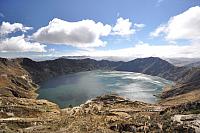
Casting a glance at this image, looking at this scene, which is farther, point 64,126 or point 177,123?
point 64,126

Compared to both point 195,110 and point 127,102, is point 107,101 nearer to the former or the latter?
point 127,102

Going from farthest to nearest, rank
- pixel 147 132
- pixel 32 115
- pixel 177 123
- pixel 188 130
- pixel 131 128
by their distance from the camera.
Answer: pixel 32 115 → pixel 131 128 → pixel 147 132 → pixel 177 123 → pixel 188 130

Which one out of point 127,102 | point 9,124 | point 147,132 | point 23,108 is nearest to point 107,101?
point 127,102

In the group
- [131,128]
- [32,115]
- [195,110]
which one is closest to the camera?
[131,128]

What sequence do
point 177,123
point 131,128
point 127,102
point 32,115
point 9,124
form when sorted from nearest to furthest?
point 177,123 → point 131,128 → point 9,124 → point 32,115 → point 127,102

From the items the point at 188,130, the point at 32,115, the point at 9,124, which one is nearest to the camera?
the point at 188,130

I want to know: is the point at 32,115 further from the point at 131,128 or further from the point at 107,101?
the point at 107,101

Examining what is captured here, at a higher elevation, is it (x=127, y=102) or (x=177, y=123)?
(x=177, y=123)

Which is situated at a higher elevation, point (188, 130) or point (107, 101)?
point (188, 130)

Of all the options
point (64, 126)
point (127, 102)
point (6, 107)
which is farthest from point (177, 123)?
point (127, 102)
